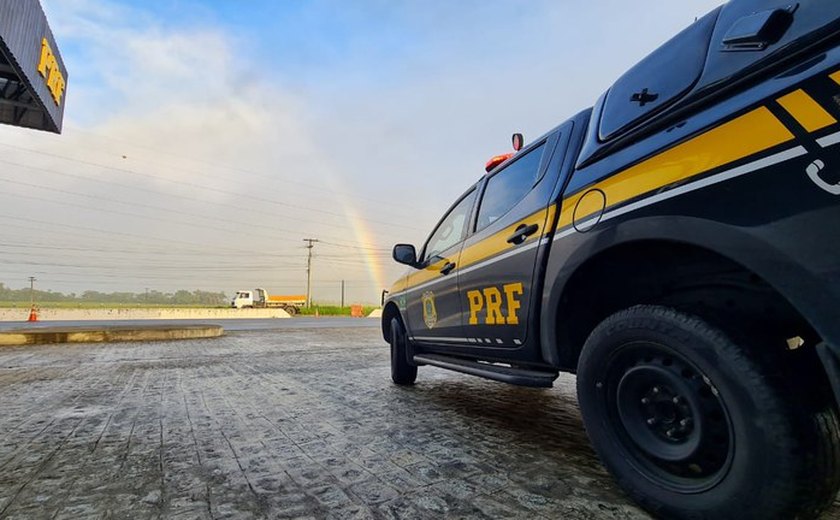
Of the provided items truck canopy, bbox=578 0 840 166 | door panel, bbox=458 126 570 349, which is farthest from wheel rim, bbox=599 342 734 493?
truck canopy, bbox=578 0 840 166

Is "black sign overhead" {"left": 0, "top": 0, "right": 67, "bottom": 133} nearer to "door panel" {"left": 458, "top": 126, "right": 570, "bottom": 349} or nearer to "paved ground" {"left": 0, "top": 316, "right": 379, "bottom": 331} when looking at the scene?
"paved ground" {"left": 0, "top": 316, "right": 379, "bottom": 331}

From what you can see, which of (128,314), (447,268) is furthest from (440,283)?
(128,314)

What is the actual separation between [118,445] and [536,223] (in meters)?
2.86

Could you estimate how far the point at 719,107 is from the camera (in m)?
1.46

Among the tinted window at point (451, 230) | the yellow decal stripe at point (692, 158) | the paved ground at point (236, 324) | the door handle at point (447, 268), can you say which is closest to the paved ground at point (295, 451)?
the door handle at point (447, 268)

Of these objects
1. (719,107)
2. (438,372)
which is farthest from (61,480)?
(438,372)

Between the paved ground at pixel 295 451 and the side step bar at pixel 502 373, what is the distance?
393 mm

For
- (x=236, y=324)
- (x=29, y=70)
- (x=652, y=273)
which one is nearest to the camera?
(x=652, y=273)

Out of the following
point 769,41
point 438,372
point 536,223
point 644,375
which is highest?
point 769,41

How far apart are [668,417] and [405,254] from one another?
3100 mm

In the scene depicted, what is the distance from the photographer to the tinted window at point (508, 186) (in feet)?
9.04

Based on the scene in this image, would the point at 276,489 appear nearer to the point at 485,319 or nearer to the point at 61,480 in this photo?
the point at 61,480

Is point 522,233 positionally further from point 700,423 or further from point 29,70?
point 29,70

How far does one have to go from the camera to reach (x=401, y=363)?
4.64 metres
